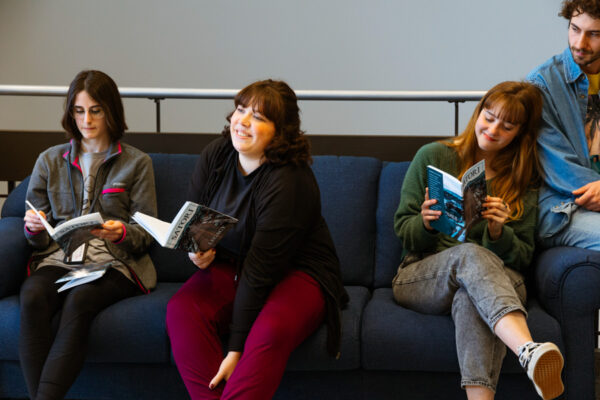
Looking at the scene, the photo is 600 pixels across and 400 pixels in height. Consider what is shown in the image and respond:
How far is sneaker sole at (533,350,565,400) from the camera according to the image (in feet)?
5.48

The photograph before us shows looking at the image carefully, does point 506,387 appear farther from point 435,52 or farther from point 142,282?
point 435,52

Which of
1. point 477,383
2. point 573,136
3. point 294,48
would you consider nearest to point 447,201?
point 477,383

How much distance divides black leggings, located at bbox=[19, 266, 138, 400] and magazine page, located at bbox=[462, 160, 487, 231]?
111 centimetres

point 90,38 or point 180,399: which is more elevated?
point 90,38

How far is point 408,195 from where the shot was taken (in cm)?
223

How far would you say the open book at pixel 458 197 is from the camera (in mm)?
1875

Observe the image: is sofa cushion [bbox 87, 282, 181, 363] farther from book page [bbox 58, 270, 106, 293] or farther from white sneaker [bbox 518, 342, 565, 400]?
white sneaker [bbox 518, 342, 565, 400]

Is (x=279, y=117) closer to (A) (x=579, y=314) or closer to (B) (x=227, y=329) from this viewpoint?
(B) (x=227, y=329)

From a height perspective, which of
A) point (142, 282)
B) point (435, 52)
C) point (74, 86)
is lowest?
point (142, 282)

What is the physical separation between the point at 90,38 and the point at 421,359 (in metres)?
3.68

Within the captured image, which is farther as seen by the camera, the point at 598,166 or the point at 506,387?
the point at 598,166

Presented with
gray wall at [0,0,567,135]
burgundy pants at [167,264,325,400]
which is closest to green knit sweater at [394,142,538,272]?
burgundy pants at [167,264,325,400]

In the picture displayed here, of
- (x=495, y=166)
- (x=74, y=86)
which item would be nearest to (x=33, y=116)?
(x=74, y=86)

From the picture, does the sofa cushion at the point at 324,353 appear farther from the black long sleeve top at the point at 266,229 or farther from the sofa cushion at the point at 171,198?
the sofa cushion at the point at 171,198
